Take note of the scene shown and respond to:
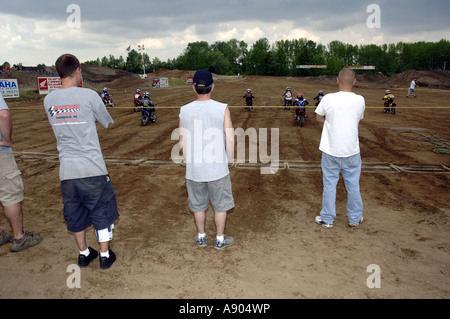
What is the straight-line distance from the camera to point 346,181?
4.55 meters

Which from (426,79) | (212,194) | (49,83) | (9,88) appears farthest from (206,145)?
(426,79)

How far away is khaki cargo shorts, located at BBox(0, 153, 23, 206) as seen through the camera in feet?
12.6

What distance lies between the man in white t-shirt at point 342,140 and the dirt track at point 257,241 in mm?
400

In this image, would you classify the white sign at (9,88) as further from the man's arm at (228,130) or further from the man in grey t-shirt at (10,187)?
the man's arm at (228,130)

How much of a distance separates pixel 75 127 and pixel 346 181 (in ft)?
12.2

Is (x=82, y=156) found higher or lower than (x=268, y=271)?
higher

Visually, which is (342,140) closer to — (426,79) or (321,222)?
(321,222)

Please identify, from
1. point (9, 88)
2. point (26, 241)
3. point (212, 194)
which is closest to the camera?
point (212, 194)

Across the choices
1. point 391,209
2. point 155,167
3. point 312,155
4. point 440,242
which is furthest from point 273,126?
point 440,242

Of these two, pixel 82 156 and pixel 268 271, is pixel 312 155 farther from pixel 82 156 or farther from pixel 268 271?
pixel 82 156

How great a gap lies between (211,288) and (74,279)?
5.06 ft

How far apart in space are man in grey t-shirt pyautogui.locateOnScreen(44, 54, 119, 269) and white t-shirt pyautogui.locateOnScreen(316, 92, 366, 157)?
3.01 m
